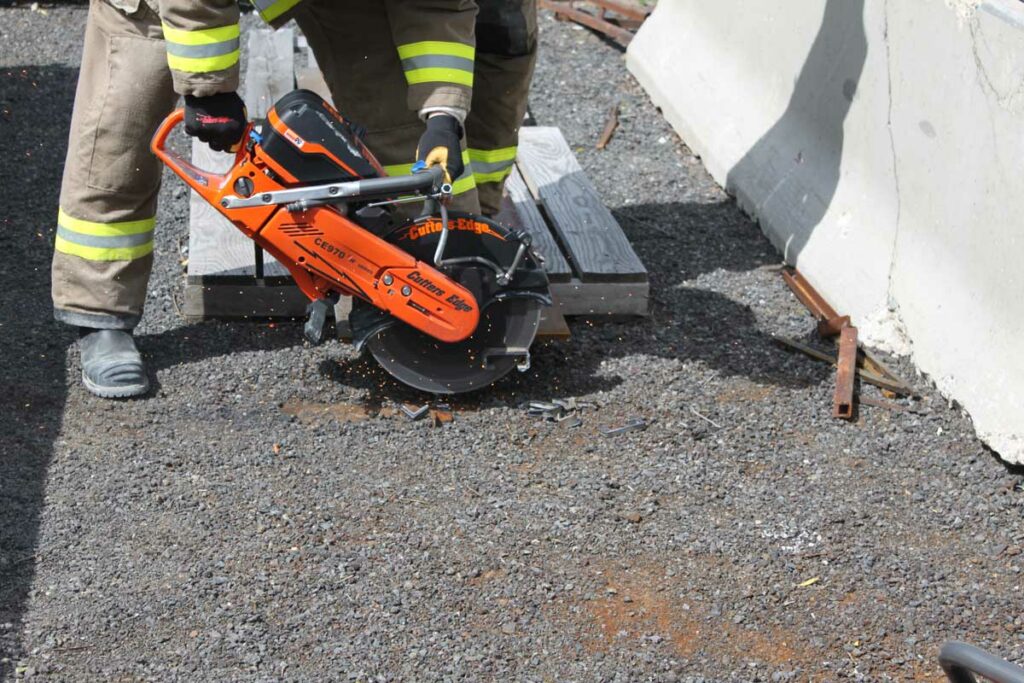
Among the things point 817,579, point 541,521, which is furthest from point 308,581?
point 817,579

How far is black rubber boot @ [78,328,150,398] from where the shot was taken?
148 inches

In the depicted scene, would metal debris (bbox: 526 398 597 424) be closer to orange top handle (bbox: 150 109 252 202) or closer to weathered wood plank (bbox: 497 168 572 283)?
weathered wood plank (bbox: 497 168 572 283)

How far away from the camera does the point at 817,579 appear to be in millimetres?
3121

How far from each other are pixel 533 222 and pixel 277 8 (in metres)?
1.60

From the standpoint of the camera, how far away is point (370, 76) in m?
3.78

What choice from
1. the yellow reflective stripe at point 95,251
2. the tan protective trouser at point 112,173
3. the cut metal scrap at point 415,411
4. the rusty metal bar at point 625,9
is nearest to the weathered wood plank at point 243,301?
the tan protective trouser at point 112,173

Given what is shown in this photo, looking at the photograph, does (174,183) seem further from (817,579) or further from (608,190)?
(817,579)

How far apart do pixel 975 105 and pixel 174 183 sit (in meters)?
3.35

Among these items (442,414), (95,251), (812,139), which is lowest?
(442,414)

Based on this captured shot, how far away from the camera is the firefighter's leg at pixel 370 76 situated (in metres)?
3.70

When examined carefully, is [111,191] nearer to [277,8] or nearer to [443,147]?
[277,8]

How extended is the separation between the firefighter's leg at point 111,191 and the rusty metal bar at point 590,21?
405cm

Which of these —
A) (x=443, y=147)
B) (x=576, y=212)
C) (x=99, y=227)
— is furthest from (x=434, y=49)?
(x=576, y=212)

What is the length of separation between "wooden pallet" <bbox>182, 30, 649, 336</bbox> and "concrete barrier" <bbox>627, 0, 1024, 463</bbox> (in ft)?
2.52
